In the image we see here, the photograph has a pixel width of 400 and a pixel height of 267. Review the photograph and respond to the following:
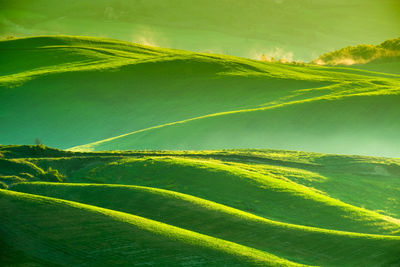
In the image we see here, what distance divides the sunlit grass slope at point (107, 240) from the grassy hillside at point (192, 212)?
0.02 m

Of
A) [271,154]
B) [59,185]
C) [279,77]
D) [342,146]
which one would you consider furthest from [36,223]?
[279,77]

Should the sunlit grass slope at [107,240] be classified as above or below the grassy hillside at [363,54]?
below

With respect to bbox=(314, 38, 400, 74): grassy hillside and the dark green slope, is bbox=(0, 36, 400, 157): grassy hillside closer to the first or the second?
the dark green slope

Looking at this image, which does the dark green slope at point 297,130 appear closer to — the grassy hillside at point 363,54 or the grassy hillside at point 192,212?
the grassy hillside at point 192,212

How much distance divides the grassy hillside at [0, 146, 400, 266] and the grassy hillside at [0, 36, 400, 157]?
39.2 feet

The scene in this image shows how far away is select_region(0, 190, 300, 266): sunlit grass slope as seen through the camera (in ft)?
37.0

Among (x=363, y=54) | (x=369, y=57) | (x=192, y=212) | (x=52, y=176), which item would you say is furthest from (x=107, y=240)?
(x=363, y=54)

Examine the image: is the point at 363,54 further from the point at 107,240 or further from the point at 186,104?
the point at 107,240

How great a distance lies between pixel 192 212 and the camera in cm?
1428

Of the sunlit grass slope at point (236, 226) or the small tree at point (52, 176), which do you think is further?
the small tree at point (52, 176)

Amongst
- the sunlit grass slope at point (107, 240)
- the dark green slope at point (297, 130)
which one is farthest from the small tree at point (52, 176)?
the dark green slope at point (297, 130)

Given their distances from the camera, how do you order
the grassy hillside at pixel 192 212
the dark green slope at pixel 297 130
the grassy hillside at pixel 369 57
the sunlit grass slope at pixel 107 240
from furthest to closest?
the grassy hillside at pixel 369 57, the dark green slope at pixel 297 130, the grassy hillside at pixel 192 212, the sunlit grass slope at pixel 107 240

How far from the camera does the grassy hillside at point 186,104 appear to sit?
36.5 m

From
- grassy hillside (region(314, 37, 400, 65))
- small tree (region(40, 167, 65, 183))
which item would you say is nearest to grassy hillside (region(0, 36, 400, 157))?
grassy hillside (region(314, 37, 400, 65))
